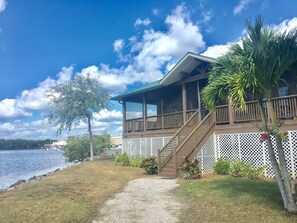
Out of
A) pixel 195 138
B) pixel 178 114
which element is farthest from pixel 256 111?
pixel 178 114

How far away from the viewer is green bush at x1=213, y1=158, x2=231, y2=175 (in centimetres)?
1388

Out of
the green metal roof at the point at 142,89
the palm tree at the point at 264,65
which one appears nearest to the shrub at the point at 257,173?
the palm tree at the point at 264,65

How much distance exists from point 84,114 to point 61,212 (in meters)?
22.4

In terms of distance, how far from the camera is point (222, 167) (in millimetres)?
13945

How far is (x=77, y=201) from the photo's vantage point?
922 cm

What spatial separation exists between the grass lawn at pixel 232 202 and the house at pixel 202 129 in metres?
2.52

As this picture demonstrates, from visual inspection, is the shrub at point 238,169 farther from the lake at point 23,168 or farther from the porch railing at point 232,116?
the lake at point 23,168

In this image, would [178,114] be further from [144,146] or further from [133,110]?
[133,110]

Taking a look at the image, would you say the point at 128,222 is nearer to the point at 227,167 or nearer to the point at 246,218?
the point at 246,218

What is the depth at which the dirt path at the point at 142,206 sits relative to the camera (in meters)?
7.13

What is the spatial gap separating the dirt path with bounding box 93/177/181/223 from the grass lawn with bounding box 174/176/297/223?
0.45 meters

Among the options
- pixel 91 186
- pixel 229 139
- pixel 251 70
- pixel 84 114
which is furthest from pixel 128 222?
pixel 84 114

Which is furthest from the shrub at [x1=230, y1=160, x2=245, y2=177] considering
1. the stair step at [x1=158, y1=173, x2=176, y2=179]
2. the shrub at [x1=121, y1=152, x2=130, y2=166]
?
the shrub at [x1=121, y1=152, x2=130, y2=166]

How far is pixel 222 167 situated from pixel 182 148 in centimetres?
231
